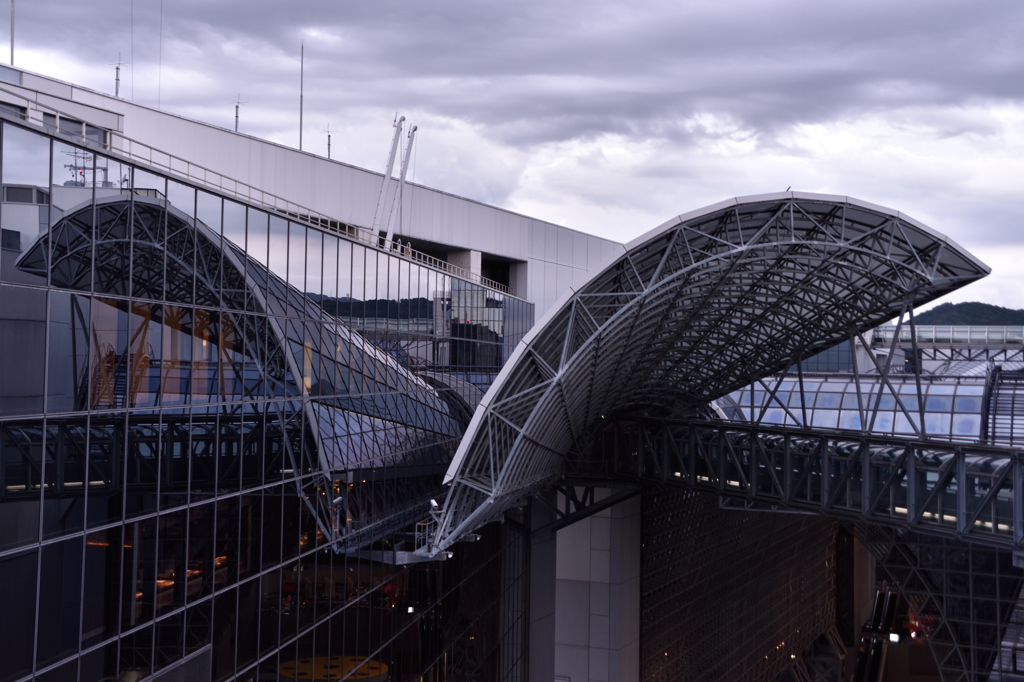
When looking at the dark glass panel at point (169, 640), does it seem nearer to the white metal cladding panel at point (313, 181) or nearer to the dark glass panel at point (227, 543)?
the dark glass panel at point (227, 543)

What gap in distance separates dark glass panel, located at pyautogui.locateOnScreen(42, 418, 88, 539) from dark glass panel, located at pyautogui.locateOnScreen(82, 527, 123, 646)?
56 cm

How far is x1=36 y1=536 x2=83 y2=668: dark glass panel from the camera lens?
1236 cm

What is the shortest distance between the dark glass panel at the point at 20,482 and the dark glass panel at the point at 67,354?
60cm

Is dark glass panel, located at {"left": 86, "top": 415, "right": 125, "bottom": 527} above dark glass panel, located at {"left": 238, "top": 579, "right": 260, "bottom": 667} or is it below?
above

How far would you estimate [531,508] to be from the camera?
136 ft

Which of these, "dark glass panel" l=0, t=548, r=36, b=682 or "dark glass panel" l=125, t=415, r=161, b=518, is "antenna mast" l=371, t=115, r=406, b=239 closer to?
"dark glass panel" l=125, t=415, r=161, b=518

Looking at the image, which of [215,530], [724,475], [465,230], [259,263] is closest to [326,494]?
[215,530]

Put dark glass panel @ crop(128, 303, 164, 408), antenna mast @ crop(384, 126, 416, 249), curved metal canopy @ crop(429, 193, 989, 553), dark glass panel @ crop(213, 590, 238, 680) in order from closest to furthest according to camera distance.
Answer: dark glass panel @ crop(128, 303, 164, 408)
dark glass panel @ crop(213, 590, 238, 680)
curved metal canopy @ crop(429, 193, 989, 553)
antenna mast @ crop(384, 126, 416, 249)

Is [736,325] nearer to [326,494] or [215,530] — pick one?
[326,494]

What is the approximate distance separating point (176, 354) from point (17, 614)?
199 inches

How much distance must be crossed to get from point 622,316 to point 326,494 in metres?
9.13

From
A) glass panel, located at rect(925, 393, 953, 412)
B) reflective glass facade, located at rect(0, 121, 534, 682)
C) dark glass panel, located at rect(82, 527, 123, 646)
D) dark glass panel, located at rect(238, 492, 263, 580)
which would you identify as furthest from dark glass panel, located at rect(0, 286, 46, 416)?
glass panel, located at rect(925, 393, 953, 412)

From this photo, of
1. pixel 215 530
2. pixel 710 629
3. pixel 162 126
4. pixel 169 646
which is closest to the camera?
pixel 169 646

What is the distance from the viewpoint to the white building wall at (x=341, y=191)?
A: 26062 millimetres
